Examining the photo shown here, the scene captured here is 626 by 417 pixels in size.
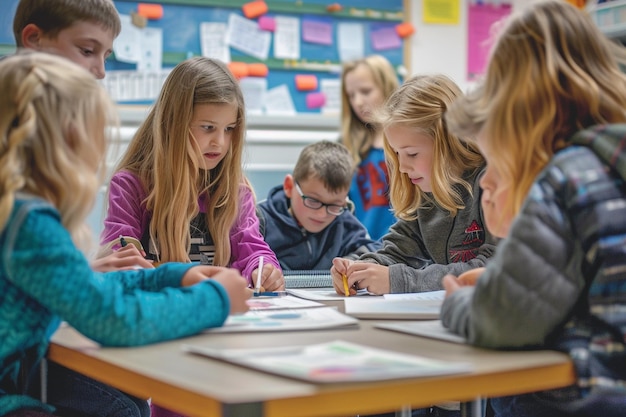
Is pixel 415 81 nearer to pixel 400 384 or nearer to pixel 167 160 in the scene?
pixel 167 160

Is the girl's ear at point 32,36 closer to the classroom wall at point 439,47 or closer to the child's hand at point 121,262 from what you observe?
the child's hand at point 121,262

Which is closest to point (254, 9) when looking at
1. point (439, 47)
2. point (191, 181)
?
point (439, 47)

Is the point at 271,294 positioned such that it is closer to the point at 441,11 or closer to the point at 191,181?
the point at 191,181

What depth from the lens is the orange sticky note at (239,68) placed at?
151 inches

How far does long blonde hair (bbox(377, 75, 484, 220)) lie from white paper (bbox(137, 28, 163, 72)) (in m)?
1.95

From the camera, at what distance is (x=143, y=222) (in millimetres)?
1900

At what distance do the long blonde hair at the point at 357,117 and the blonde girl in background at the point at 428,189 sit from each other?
1458mm

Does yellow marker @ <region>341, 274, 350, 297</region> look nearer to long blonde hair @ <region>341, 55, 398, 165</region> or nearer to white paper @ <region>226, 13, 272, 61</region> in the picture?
long blonde hair @ <region>341, 55, 398, 165</region>

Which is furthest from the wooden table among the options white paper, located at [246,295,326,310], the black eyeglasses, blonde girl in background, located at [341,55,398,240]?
blonde girl in background, located at [341,55,398,240]

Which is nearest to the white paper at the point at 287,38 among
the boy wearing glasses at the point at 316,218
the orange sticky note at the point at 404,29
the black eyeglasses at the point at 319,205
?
the orange sticky note at the point at 404,29

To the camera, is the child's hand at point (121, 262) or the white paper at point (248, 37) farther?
the white paper at point (248, 37)

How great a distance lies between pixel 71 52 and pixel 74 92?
31.5 inches

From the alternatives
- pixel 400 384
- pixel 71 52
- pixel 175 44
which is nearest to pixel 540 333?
pixel 400 384

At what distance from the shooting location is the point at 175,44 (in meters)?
3.72
